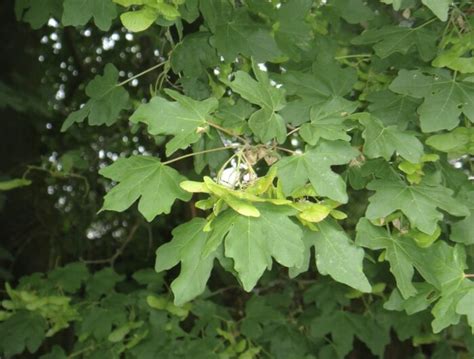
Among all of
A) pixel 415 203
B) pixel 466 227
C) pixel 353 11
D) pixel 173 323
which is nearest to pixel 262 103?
pixel 415 203

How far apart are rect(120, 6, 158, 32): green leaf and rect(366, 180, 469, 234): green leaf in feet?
2.14

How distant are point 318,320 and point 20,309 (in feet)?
3.79

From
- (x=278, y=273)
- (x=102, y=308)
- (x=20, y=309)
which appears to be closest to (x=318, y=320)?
(x=278, y=273)

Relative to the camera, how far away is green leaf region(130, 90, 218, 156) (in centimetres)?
161

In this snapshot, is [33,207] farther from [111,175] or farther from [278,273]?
[111,175]

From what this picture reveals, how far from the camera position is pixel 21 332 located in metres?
2.76

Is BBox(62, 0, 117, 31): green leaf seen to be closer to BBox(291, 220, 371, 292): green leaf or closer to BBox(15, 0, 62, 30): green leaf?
BBox(15, 0, 62, 30): green leaf

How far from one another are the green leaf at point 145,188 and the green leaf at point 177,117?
0.10 meters

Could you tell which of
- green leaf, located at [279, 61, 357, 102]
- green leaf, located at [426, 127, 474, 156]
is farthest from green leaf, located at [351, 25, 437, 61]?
green leaf, located at [426, 127, 474, 156]

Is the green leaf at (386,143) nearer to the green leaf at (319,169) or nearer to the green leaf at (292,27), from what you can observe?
the green leaf at (319,169)

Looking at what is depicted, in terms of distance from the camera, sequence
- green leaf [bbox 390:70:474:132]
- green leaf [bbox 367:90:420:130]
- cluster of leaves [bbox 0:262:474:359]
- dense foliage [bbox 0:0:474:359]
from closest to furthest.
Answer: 1. dense foliage [bbox 0:0:474:359]
2. green leaf [bbox 390:70:474:132]
3. green leaf [bbox 367:90:420:130]
4. cluster of leaves [bbox 0:262:474:359]

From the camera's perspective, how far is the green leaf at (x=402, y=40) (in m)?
2.00

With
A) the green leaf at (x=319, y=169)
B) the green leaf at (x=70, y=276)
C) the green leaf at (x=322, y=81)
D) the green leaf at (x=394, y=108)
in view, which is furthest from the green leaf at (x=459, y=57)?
the green leaf at (x=70, y=276)

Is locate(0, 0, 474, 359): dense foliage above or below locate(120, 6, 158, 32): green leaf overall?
below
